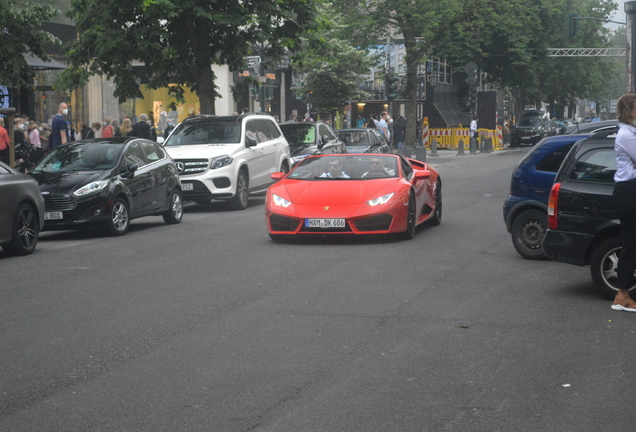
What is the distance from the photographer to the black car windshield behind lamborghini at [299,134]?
25.4 m

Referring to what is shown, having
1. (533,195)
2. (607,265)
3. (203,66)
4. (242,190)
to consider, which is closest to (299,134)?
(203,66)

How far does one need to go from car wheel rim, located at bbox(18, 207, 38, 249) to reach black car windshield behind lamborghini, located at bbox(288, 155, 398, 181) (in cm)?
366

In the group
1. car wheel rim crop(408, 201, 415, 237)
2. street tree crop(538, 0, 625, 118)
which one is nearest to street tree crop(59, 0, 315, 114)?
car wheel rim crop(408, 201, 415, 237)

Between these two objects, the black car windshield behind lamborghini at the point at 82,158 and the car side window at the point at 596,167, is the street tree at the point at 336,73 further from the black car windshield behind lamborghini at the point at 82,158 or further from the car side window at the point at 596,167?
the car side window at the point at 596,167

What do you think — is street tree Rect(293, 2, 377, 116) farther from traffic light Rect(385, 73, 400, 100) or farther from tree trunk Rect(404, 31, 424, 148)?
traffic light Rect(385, 73, 400, 100)

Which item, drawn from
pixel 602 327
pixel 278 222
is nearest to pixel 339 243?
pixel 278 222

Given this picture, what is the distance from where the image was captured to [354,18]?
46000 millimetres

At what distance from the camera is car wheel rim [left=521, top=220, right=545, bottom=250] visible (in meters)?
11.2

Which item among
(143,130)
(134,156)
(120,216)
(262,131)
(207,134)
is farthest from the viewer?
(143,130)

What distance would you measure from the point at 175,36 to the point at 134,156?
955cm

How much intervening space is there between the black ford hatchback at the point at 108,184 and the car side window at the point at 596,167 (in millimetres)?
8081

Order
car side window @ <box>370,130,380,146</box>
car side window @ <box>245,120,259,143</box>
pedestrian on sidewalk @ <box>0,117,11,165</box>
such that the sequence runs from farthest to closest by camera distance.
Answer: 1. car side window @ <box>370,130,380,146</box>
2. pedestrian on sidewalk @ <box>0,117,11,165</box>
3. car side window @ <box>245,120,259,143</box>

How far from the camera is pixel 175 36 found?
976 inches

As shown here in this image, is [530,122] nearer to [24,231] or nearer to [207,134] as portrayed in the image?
[207,134]
